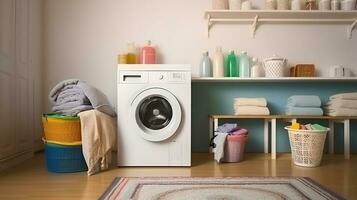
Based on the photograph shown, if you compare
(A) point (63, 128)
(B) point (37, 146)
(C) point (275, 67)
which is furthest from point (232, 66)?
(B) point (37, 146)

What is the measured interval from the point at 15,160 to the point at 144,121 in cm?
108

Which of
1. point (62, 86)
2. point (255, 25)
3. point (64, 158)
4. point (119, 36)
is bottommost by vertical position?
point (64, 158)

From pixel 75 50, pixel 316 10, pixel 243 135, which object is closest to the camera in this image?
pixel 243 135

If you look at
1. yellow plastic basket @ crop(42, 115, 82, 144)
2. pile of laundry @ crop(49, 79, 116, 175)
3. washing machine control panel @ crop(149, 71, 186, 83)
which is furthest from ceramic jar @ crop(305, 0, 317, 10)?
yellow plastic basket @ crop(42, 115, 82, 144)

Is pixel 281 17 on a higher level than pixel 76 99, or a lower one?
higher

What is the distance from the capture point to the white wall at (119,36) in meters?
2.90

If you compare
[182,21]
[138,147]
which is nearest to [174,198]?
[138,147]

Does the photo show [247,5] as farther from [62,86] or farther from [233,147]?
[62,86]

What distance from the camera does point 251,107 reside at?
2.60 meters

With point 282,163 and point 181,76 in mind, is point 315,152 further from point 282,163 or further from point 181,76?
point 181,76

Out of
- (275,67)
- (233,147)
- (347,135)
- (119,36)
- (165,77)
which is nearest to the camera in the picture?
(165,77)

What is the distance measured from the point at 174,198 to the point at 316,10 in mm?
2282

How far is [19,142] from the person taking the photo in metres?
2.32

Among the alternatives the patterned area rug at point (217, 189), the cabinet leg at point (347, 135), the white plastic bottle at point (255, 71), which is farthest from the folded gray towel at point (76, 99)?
the cabinet leg at point (347, 135)
